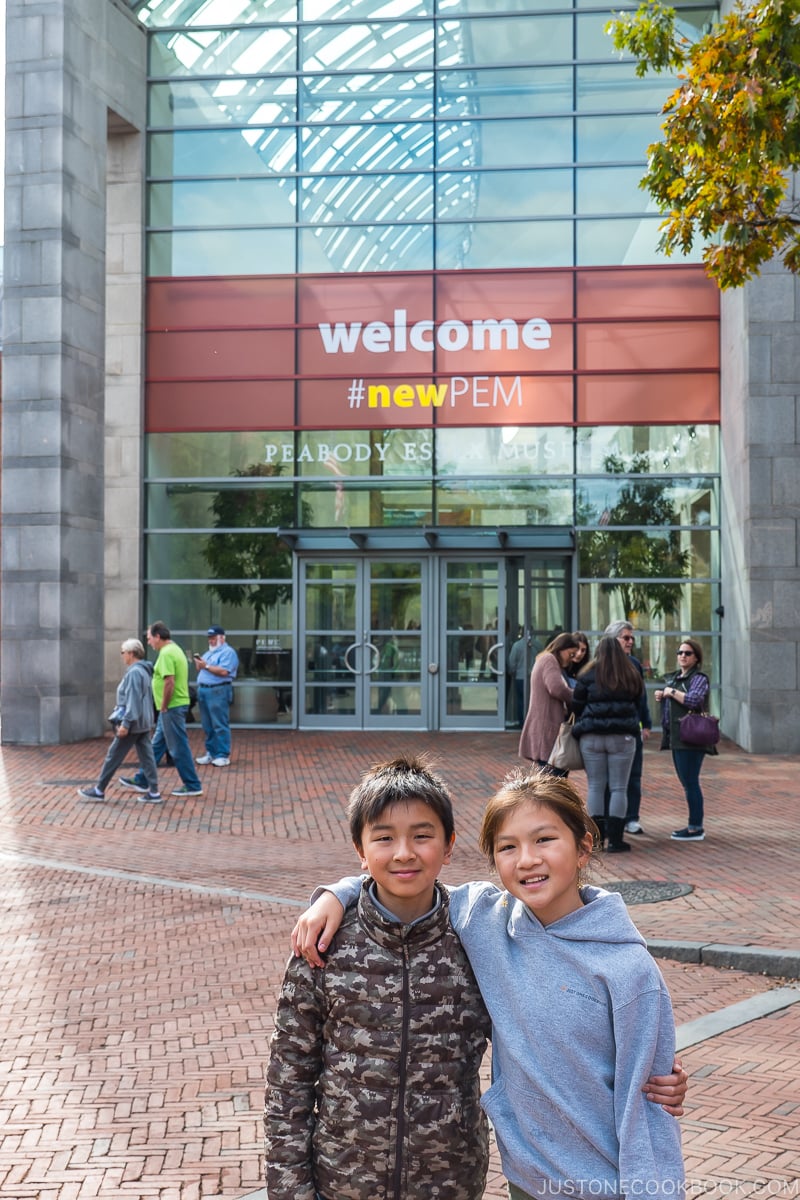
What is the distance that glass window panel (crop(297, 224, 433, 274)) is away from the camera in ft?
71.9

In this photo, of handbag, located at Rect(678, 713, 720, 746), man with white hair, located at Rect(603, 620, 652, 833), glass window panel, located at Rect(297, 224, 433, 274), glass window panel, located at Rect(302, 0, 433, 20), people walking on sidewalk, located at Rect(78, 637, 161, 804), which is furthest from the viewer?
glass window panel, located at Rect(302, 0, 433, 20)

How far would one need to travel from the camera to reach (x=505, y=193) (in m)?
21.9

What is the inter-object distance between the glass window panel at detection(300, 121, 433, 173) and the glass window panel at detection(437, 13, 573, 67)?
138 centimetres

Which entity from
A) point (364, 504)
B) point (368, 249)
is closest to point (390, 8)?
point (368, 249)

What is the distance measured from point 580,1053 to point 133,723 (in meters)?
10.9

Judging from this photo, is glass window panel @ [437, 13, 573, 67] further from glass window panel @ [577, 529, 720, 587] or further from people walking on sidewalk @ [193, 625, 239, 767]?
people walking on sidewalk @ [193, 625, 239, 767]

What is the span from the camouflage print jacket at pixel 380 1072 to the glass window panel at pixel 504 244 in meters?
20.6

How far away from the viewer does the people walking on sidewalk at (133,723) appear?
12734 mm

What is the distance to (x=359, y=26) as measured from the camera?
72.8 ft

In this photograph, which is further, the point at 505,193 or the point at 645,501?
the point at 505,193

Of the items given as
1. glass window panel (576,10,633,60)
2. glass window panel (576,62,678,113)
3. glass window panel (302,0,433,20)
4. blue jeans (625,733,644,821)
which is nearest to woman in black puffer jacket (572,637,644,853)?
blue jeans (625,733,644,821)

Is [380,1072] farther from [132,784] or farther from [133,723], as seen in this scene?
[132,784]

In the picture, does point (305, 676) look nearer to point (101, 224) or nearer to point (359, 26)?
point (101, 224)

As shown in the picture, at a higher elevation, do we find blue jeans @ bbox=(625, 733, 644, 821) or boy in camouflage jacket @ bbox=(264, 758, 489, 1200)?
boy in camouflage jacket @ bbox=(264, 758, 489, 1200)
